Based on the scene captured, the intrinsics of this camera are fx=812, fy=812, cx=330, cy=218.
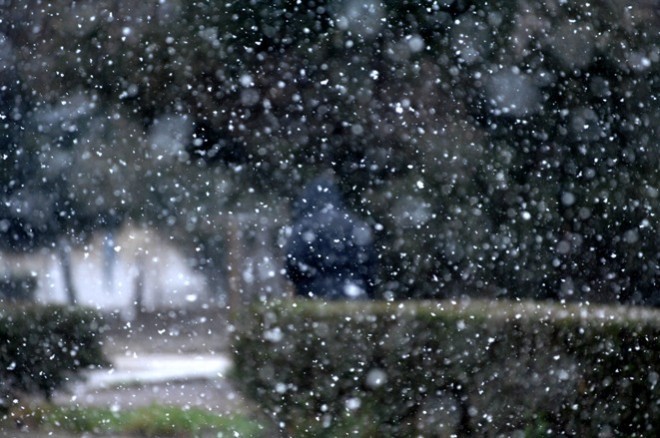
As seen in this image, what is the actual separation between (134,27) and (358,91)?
552 mm

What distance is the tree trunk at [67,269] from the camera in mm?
1840

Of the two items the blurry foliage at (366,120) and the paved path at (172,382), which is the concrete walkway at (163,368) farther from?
the blurry foliage at (366,120)

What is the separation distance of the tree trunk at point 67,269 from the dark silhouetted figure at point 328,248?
50 centimetres

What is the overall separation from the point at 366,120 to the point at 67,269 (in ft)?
2.50

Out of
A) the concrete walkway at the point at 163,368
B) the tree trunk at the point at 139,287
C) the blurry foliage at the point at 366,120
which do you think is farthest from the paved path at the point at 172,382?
the blurry foliage at the point at 366,120

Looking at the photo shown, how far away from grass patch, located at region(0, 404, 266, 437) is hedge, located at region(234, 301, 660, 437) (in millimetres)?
82

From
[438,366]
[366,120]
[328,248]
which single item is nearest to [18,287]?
[328,248]

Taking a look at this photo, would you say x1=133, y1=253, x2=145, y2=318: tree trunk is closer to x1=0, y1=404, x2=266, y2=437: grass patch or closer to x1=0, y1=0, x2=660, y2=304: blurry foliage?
x1=0, y1=0, x2=660, y2=304: blurry foliage

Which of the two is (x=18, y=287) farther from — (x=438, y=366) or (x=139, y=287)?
(x=438, y=366)

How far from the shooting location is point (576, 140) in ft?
6.84

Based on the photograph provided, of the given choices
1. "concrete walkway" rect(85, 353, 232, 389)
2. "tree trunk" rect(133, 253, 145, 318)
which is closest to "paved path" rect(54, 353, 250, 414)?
"concrete walkway" rect(85, 353, 232, 389)

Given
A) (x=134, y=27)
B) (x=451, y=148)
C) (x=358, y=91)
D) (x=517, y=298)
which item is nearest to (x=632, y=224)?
(x=517, y=298)

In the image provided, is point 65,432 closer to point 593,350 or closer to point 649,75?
point 593,350

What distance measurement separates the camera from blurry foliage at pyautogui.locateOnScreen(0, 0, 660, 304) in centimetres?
181
